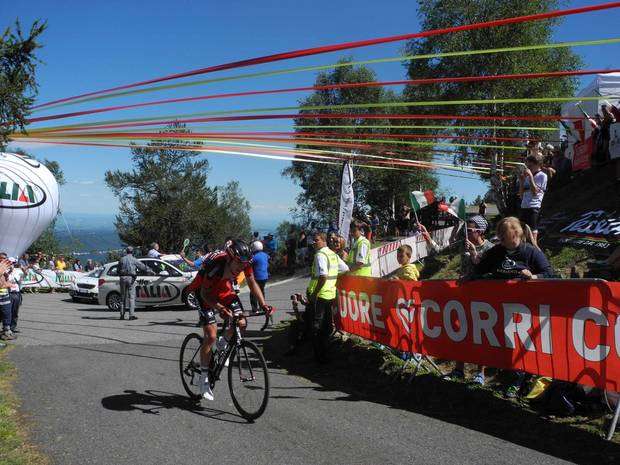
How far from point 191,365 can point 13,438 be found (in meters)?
2.03

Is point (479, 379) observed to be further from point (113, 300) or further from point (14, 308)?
point (113, 300)

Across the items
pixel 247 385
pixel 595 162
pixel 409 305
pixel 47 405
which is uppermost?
pixel 595 162

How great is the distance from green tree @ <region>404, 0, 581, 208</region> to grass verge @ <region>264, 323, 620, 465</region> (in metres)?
23.9

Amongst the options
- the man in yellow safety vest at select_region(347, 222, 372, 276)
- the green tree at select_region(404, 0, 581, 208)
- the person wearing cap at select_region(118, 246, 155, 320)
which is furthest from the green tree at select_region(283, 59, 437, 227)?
the man in yellow safety vest at select_region(347, 222, 372, 276)

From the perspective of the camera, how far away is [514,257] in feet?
18.9

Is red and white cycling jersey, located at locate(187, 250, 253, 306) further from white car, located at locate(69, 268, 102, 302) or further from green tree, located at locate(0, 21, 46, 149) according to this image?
Result: white car, located at locate(69, 268, 102, 302)

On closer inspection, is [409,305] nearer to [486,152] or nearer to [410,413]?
[410,413]

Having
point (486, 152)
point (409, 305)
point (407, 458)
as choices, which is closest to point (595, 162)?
point (409, 305)

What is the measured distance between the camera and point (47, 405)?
6117 millimetres

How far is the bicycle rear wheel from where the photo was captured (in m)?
6.30

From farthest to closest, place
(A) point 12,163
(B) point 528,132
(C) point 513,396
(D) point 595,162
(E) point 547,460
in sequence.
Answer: (B) point 528,132 < (A) point 12,163 < (D) point 595,162 < (C) point 513,396 < (E) point 547,460

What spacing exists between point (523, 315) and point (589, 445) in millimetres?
1333

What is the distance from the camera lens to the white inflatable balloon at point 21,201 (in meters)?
19.2

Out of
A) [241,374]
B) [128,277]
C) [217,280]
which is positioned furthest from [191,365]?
[128,277]
